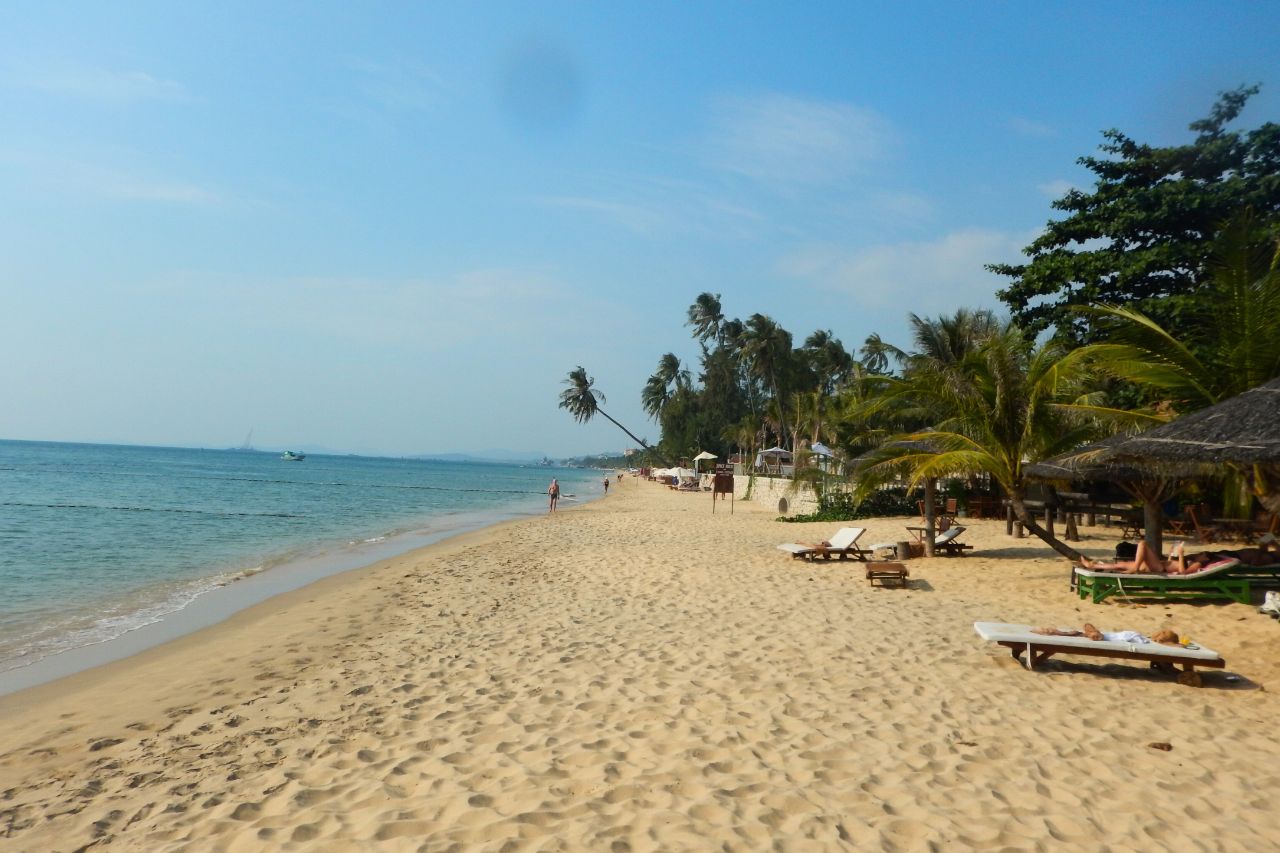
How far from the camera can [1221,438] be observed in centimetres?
794

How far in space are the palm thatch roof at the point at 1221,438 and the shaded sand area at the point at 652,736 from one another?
71.5 inches

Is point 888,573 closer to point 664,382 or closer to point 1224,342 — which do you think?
point 1224,342

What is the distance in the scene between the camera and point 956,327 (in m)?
30.7

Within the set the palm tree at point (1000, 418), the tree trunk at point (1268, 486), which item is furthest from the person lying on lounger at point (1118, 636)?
the palm tree at point (1000, 418)

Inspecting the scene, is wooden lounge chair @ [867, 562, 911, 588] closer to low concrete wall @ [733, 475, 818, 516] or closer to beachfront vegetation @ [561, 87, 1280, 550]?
beachfront vegetation @ [561, 87, 1280, 550]

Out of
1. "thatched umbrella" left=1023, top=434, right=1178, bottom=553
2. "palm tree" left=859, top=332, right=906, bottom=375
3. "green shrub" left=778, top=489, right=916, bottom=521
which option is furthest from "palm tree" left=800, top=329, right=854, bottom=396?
"thatched umbrella" left=1023, top=434, right=1178, bottom=553

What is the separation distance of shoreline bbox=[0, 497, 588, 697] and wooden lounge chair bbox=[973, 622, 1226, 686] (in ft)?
29.0

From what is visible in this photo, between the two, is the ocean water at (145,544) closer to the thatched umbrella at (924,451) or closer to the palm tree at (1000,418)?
the thatched umbrella at (924,451)

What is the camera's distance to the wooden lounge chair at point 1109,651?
654cm

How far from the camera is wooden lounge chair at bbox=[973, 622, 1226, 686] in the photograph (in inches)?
257

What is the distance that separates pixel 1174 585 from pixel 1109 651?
391 centimetres

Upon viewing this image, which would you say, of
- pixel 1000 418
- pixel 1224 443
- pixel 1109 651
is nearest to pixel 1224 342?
pixel 1000 418

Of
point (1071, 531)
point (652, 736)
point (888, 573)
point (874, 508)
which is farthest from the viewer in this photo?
point (874, 508)

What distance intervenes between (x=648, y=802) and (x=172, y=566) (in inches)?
627
